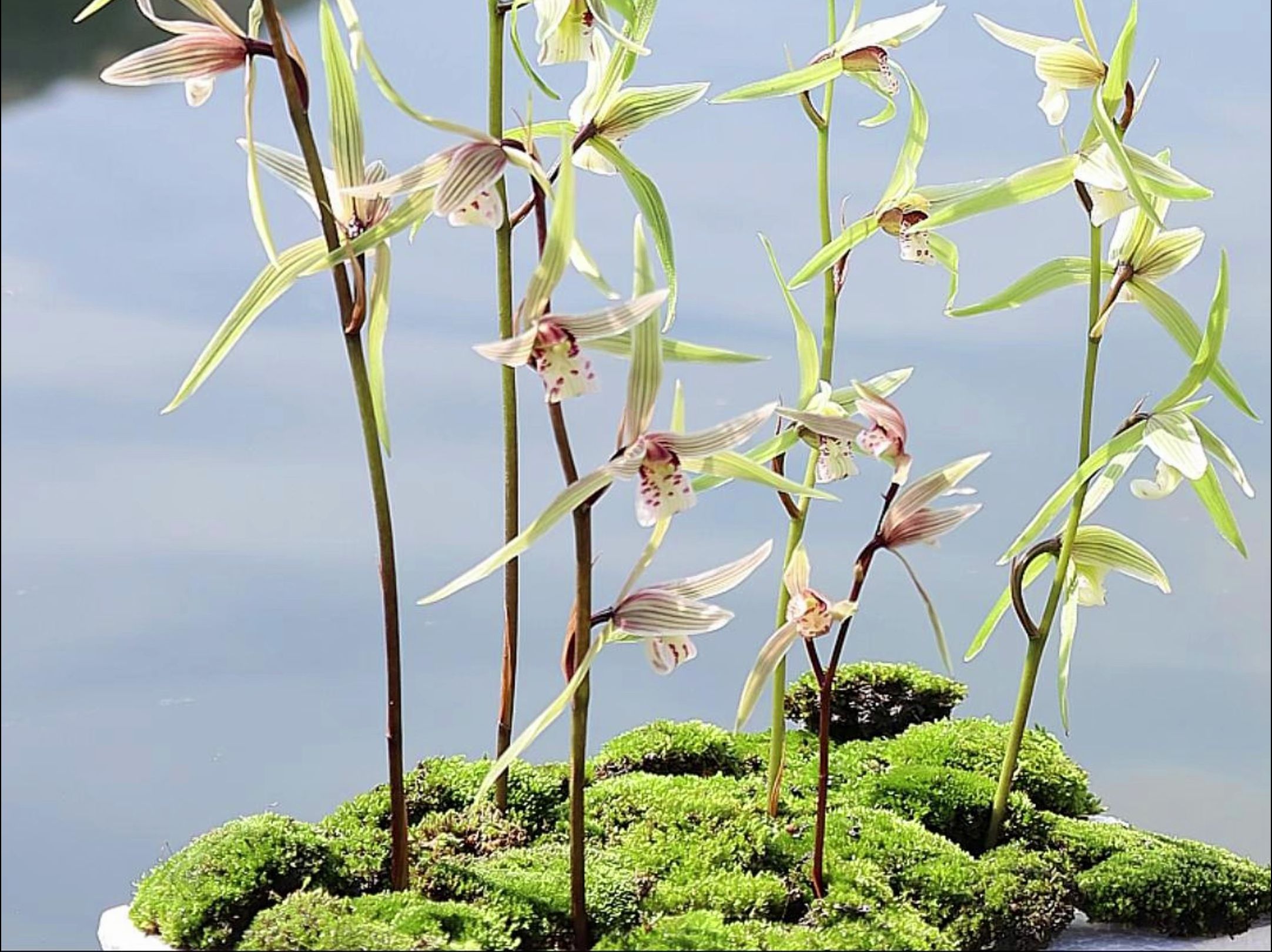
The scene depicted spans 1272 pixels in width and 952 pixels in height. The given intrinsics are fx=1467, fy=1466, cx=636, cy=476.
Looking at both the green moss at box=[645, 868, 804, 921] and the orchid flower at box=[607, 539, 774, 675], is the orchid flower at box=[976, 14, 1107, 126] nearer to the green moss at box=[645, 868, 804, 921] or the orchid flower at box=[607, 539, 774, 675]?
the orchid flower at box=[607, 539, 774, 675]

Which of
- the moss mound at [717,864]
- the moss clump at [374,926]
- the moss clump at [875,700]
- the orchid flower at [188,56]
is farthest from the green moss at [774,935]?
the orchid flower at [188,56]

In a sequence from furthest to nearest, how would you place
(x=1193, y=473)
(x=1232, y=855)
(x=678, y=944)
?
(x=1232, y=855), (x=1193, y=473), (x=678, y=944)

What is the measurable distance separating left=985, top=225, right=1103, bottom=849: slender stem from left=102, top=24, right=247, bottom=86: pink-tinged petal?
981 mm

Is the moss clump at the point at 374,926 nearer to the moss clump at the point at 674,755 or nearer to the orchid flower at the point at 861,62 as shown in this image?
the moss clump at the point at 674,755

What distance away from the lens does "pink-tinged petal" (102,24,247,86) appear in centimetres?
137

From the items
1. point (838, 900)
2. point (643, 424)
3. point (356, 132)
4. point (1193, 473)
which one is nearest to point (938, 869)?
point (838, 900)

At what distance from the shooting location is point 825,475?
1.52 meters

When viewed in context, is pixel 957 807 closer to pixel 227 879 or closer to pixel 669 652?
pixel 669 652

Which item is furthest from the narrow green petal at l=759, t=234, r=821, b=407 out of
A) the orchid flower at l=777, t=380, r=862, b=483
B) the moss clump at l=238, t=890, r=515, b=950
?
the moss clump at l=238, t=890, r=515, b=950

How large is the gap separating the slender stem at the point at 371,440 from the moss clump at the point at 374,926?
0.19 ft

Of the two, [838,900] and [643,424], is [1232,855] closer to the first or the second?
[838,900]

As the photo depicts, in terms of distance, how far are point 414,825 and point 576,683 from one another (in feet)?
1.97

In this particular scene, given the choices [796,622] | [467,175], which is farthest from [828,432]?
[467,175]

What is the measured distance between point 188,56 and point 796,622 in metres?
0.80
